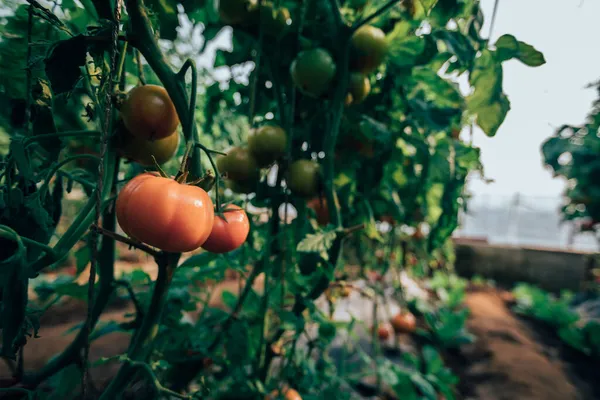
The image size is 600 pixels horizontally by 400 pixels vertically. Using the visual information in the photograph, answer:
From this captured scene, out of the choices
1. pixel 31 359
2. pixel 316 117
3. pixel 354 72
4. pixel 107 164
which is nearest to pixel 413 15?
pixel 354 72

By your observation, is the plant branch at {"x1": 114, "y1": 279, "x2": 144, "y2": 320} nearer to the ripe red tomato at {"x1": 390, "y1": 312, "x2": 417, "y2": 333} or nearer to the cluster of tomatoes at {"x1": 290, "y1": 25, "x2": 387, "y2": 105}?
the cluster of tomatoes at {"x1": 290, "y1": 25, "x2": 387, "y2": 105}

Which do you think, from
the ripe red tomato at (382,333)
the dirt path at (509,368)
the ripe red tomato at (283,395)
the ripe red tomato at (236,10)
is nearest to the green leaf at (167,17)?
the ripe red tomato at (236,10)

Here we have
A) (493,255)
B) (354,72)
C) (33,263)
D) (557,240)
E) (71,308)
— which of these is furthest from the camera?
(557,240)

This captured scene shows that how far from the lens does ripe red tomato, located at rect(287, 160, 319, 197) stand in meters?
0.76

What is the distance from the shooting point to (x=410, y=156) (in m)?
1.13

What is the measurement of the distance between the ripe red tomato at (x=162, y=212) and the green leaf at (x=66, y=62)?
0.57 ft

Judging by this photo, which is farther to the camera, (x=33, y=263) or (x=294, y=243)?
(x=294, y=243)

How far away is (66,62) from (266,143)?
0.37 metres

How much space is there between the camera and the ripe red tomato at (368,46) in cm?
75

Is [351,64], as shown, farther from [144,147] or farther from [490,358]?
[490,358]

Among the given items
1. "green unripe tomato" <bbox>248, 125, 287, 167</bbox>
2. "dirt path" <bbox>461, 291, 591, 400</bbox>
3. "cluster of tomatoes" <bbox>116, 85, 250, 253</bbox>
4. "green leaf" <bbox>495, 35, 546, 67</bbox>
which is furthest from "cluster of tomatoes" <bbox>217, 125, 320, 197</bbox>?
"dirt path" <bbox>461, 291, 591, 400</bbox>

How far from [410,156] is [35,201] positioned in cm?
98

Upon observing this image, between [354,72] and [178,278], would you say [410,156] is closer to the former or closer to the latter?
[354,72]

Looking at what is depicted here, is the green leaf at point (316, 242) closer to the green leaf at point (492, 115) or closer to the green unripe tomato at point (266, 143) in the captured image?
the green unripe tomato at point (266, 143)
